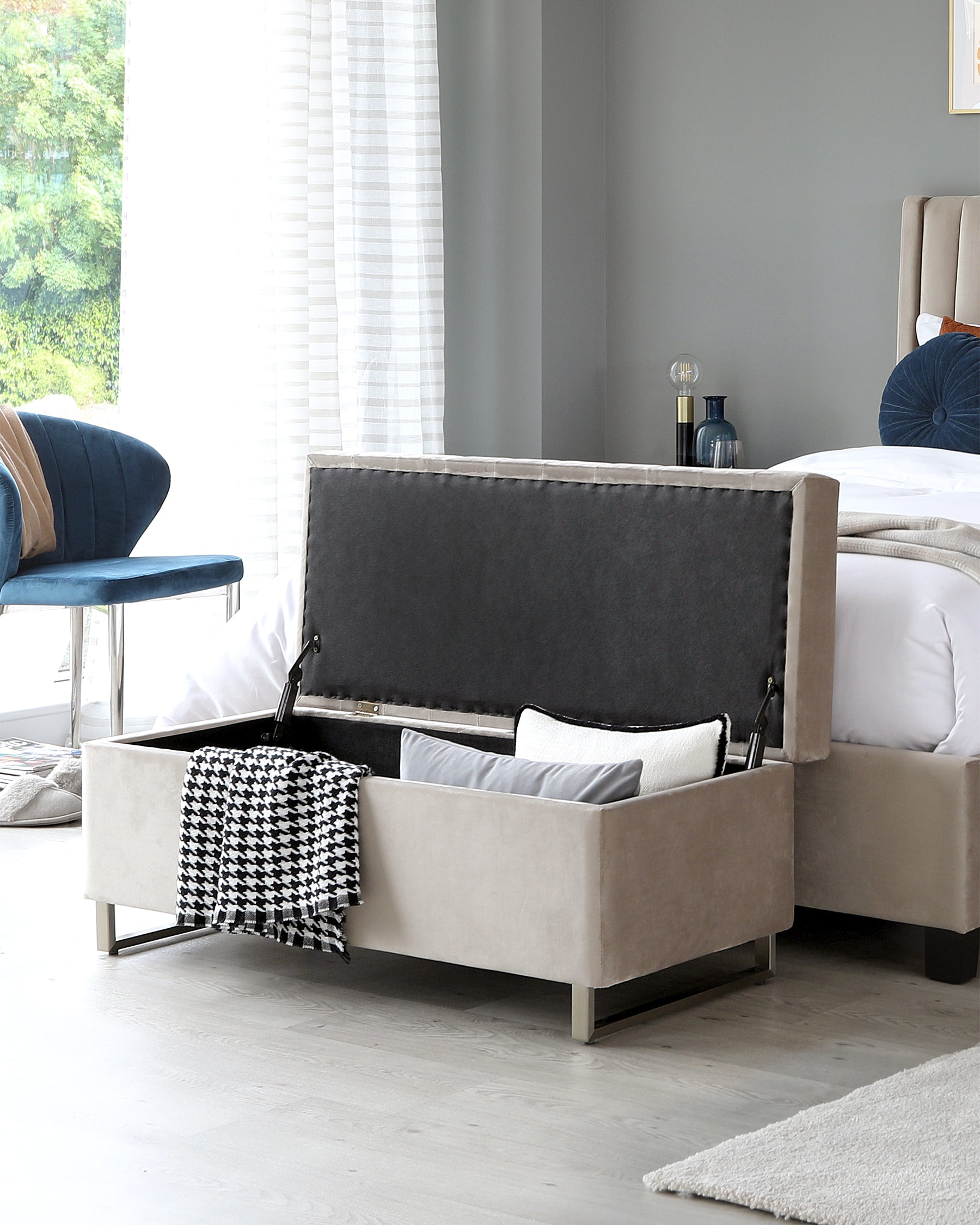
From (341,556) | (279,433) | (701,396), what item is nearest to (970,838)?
(341,556)

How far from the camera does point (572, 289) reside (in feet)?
18.2

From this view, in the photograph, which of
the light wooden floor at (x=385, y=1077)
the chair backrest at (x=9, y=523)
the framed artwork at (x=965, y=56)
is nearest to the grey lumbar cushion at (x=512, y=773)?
the light wooden floor at (x=385, y=1077)

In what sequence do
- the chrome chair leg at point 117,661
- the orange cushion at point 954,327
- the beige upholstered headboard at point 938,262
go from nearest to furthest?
the chrome chair leg at point 117,661 → the orange cushion at point 954,327 → the beige upholstered headboard at point 938,262

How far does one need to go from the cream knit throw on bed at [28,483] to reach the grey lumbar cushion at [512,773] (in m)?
1.77

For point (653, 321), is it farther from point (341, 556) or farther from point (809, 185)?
point (341, 556)

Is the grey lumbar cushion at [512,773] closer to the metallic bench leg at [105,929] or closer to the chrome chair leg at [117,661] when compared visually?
the metallic bench leg at [105,929]

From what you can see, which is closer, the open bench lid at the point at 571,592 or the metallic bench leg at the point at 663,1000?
the metallic bench leg at the point at 663,1000

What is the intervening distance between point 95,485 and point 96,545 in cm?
15

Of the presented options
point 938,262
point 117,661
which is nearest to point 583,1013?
point 117,661

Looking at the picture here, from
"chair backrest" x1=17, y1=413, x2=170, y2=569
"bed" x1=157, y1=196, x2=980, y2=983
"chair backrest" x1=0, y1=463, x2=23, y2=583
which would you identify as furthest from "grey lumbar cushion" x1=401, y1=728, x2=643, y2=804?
"chair backrest" x1=17, y1=413, x2=170, y2=569

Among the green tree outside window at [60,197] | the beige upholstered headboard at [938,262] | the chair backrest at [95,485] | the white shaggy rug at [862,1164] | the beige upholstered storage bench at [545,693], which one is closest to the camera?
the white shaggy rug at [862,1164]

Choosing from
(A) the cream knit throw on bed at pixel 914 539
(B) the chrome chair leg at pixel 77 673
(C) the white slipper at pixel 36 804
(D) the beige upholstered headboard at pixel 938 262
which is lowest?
(C) the white slipper at pixel 36 804

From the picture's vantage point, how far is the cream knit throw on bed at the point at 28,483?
4.12 metres

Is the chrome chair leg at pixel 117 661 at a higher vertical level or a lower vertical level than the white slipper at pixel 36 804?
higher
